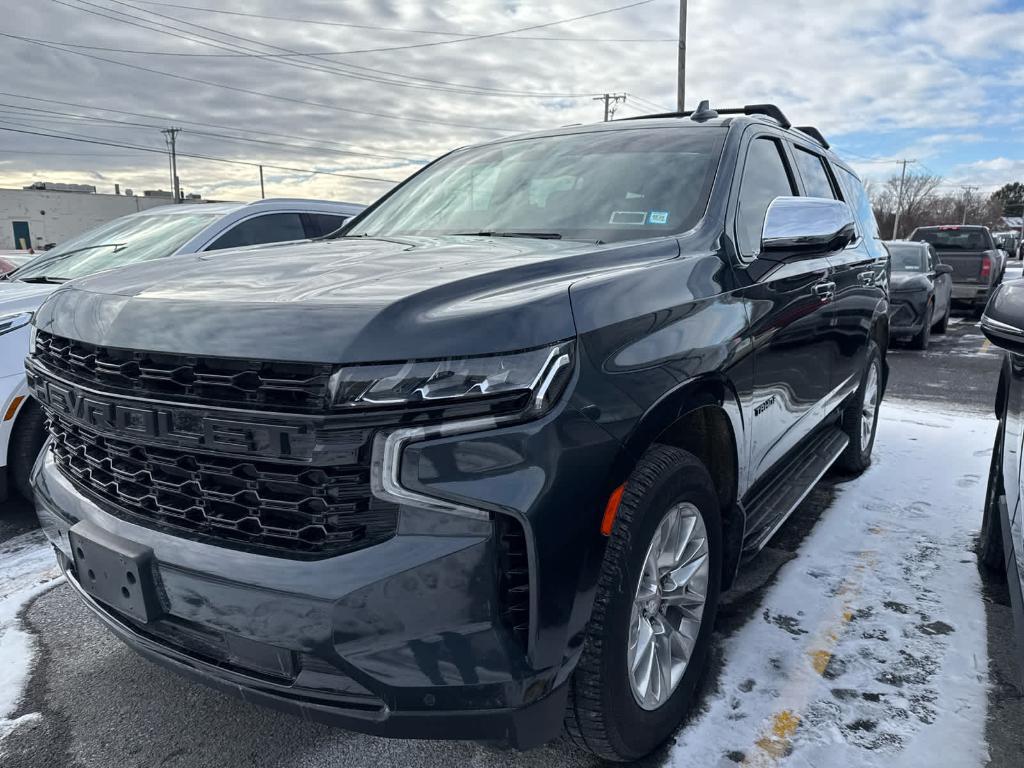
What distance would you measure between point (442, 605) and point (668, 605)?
924 mm

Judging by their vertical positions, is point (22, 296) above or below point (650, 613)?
above

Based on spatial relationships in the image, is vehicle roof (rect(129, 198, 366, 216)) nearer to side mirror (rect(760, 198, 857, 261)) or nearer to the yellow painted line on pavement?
side mirror (rect(760, 198, 857, 261))

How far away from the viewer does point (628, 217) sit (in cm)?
273

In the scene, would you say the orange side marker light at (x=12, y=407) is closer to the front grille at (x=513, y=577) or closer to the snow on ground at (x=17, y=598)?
the snow on ground at (x=17, y=598)

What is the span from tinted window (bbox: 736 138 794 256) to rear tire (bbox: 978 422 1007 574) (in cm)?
146

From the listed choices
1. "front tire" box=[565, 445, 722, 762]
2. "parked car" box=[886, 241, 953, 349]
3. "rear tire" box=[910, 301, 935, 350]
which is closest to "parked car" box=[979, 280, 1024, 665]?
"front tire" box=[565, 445, 722, 762]

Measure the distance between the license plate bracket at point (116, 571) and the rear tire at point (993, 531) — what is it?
3182 mm

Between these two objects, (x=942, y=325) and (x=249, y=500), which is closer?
(x=249, y=500)

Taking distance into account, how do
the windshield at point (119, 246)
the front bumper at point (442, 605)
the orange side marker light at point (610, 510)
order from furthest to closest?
the windshield at point (119, 246), the orange side marker light at point (610, 510), the front bumper at point (442, 605)

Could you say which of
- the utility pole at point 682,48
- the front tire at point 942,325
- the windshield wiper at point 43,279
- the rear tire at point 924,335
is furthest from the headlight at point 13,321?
the utility pole at point 682,48

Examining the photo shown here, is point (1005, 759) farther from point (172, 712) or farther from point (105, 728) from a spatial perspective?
point (105, 728)

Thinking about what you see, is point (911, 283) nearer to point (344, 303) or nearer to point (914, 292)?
point (914, 292)

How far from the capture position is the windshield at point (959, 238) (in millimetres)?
16094

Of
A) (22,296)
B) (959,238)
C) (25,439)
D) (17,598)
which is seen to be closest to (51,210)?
(959,238)
